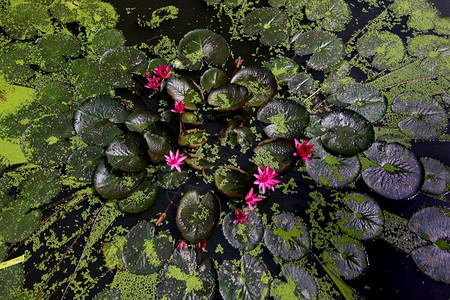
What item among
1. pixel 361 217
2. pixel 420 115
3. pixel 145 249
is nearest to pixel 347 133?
pixel 361 217

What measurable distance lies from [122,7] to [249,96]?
1764 millimetres

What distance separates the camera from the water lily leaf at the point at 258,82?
2623 millimetres

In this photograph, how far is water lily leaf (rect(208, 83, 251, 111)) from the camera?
2473 mm

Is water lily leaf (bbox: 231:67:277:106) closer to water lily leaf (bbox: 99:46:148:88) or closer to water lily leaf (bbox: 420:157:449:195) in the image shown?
water lily leaf (bbox: 99:46:148:88)

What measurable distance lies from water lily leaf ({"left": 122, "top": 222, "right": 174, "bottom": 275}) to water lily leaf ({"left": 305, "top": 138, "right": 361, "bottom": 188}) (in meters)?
1.17

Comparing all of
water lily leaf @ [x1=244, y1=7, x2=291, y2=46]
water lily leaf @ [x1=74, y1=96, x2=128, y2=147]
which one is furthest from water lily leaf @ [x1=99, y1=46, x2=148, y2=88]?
water lily leaf @ [x1=244, y1=7, x2=291, y2=46]

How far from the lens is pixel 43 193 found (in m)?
2.39

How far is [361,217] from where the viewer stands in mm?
2279

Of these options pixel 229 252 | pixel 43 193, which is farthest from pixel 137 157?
pixel 229 252

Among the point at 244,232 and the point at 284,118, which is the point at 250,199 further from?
the point at 284,118

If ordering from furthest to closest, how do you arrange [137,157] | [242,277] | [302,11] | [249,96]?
[302,11]
[249,96]
[137,157]
[242,277]

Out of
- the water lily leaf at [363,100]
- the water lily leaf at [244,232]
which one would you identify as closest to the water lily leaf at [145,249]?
the water lily leaf at [244,232]

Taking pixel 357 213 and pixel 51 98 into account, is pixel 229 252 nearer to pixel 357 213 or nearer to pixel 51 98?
pixel 357 213

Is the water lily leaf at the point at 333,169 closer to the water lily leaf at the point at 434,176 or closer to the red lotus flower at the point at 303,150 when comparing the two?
the red lotus flower at the point at 303,150
